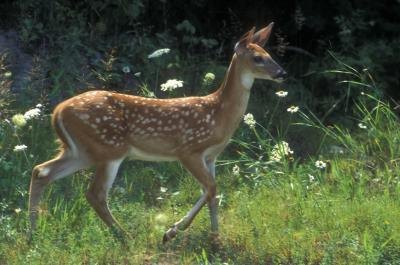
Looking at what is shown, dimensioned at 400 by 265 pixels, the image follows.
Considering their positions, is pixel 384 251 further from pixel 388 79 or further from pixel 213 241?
pixel 388 79

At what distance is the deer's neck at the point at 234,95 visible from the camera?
8.51 meters

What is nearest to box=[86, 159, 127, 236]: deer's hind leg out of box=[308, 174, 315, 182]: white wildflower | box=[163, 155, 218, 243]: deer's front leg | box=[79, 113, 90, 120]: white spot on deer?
box=[79, 113, 90, 120]: white spot on deer

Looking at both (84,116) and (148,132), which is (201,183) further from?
(84,116)

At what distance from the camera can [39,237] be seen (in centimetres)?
750

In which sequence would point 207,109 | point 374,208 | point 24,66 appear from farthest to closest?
point 24,66 → point 207,109 → point 374,208

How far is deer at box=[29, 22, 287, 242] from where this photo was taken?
26.4ft

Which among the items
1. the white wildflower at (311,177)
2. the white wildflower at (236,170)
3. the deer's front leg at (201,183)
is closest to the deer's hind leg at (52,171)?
the deer's front leg at (201,183)

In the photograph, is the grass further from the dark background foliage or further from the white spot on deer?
the dark background foliage

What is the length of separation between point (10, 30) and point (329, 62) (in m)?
3.39

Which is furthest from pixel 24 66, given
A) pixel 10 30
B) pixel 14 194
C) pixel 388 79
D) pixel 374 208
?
pixel 374 208

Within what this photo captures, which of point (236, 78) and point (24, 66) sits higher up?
point (236, 78)

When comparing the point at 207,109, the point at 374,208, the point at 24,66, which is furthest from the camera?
the point at 24,66

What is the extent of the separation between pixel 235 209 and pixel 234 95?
901mm

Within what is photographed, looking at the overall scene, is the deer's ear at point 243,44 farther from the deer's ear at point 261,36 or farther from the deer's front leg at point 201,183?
the deer's front leg at point 201,183
